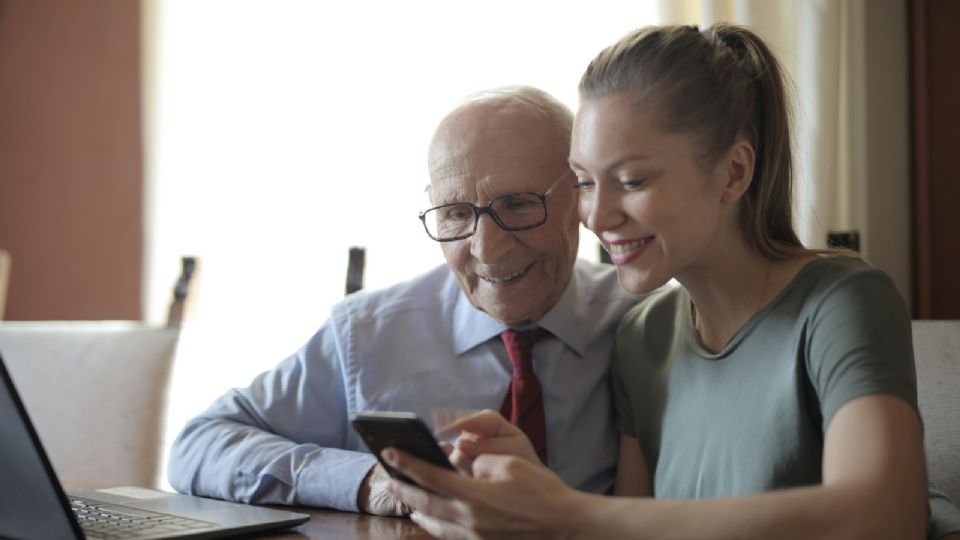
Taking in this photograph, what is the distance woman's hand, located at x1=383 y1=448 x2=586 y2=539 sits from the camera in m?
1.01

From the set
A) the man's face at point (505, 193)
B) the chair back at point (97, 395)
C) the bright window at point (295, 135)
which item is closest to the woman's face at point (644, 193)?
the man's face at point (505, 193)

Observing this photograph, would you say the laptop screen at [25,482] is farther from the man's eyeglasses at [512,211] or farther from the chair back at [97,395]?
the chair back at [97,395]

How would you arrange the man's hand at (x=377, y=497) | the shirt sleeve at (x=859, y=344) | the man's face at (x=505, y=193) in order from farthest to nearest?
the man's face at (x=505, y=193) < the man's hand at (x=377, y=497) < the shirt sleeve at (x=859, y=344)

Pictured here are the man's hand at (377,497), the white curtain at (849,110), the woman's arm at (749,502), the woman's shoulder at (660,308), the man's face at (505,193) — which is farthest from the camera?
the white curtain at (849,110)

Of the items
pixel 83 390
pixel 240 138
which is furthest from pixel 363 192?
pixel 83 390

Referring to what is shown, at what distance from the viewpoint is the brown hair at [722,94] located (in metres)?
1.26

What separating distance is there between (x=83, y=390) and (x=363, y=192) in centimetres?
105

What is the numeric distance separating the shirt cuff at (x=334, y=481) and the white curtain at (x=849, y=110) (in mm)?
1317

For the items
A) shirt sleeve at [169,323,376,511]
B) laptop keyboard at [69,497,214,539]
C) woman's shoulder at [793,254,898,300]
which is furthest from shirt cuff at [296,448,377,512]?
woman's shoulder at [793,254,898,300]

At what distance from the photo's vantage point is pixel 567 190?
1.69 m

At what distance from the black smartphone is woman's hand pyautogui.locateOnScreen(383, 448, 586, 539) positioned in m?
0.01

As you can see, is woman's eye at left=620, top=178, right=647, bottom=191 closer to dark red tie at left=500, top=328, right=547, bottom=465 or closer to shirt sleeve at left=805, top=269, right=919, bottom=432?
shirt sleeve at left=805, top=269, right=919, bottom=432

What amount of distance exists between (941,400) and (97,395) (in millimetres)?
1685

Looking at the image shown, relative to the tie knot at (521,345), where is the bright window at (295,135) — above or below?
above
